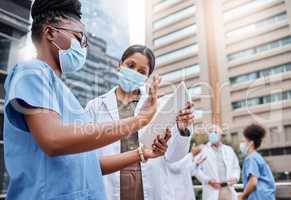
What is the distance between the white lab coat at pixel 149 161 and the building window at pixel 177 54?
18.3 m

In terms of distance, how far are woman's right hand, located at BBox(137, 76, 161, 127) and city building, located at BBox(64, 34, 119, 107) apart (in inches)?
60.0

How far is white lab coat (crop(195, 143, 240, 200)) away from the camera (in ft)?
8.00

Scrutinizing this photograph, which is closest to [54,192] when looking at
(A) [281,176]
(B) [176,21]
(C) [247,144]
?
(C) [247,144]

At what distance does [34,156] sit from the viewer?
524 millimetres

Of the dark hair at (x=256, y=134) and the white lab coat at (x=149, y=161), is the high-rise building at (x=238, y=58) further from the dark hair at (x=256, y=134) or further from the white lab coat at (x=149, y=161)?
the white lab coat at (x=149, y=161)

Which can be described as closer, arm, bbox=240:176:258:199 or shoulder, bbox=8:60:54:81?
shoulder, bbox=8:60:54:81

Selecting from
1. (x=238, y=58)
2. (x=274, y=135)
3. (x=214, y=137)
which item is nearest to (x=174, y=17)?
(x=238, y=58)

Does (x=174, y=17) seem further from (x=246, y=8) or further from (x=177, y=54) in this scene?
(x=246, y=8)

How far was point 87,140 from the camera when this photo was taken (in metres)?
0.50

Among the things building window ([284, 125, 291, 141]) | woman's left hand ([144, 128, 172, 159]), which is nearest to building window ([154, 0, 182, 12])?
building window ([284, 125, 291, 141])

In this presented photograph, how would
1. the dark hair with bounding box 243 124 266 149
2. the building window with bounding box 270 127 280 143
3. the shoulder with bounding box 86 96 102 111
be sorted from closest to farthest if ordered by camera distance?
the shoulder with bounding box 86 96 102 111 → the dark hair with bounding box 243 124 266 149 → the building window with bounding box 270 127 280 143

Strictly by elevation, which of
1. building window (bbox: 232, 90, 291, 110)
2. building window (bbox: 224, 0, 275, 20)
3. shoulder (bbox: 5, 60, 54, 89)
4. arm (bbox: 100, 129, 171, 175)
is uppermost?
building window (bbox: 224, 0, 275, 20)

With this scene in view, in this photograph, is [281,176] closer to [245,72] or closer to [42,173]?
[245,72]

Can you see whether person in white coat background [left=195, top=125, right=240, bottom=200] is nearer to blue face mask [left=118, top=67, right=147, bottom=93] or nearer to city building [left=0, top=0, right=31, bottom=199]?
blue face mask [left=118, top=67, right=147, bottom=93]
